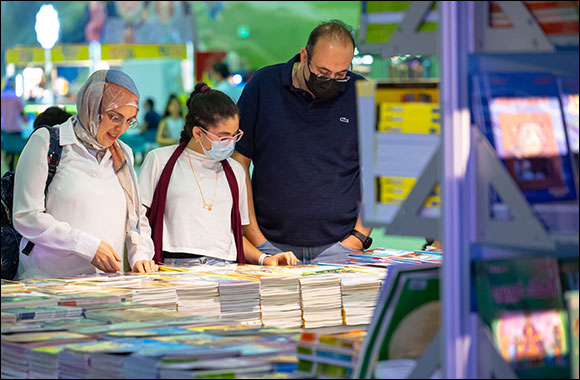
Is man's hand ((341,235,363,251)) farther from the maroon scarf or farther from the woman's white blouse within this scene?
the woman's white blouse

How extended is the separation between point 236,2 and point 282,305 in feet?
89.3

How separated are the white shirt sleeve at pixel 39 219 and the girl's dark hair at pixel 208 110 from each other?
866 mm

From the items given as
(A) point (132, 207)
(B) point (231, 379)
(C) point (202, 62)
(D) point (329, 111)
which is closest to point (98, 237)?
(A) point (132, 207)

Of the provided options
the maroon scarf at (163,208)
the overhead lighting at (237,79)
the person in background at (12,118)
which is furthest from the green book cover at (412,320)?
the person in background at (12,118)

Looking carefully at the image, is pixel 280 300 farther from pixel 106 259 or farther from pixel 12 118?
pixel 12 118

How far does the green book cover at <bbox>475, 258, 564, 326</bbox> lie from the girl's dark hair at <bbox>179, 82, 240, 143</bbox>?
8.14ft

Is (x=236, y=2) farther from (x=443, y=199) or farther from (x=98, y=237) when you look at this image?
(x=443, y=199)

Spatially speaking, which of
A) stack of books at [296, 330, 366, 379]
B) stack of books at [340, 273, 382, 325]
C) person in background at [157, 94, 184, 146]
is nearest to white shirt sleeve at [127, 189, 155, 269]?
stack of books at [340, 273, 382, 325]

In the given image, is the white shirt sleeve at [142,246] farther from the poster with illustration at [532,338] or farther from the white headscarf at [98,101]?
the poster with illustration at [532,338]

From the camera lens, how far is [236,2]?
30547mm

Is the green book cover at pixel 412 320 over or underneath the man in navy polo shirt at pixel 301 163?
underneath

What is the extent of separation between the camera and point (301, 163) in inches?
195

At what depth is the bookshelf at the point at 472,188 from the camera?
2.22m

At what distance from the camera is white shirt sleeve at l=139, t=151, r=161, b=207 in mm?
4645
